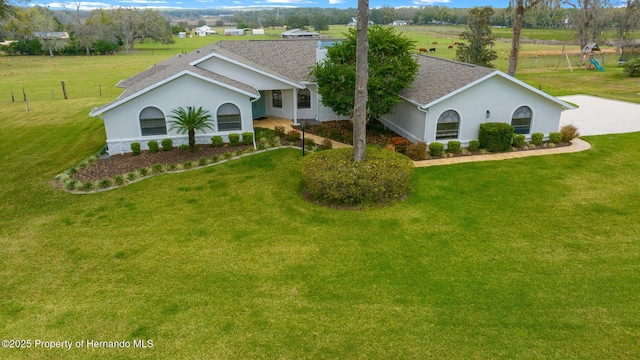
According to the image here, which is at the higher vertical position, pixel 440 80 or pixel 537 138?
pixel 440 80

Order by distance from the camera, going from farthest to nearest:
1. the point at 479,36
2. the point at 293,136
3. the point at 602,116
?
the point at 479,36 < the point at 602,116 < the point at 293,136

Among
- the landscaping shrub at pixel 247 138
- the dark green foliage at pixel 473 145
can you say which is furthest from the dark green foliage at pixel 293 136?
the dark green foliage at pixel 473 145

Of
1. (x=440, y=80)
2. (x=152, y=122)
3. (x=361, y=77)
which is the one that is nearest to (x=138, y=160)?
(x=152, y=122)

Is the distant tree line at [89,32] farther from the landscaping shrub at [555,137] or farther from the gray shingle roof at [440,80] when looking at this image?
the landscaping shrub at [555,137]

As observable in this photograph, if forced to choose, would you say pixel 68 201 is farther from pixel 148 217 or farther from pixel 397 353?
pixel 397 353

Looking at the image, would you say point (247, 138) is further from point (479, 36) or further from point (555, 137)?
point (479, 36)

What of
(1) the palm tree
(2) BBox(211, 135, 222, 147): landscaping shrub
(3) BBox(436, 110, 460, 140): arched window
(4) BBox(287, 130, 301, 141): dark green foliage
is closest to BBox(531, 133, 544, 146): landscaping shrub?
(3) BBox(436, 110, 460, 140): arched window
